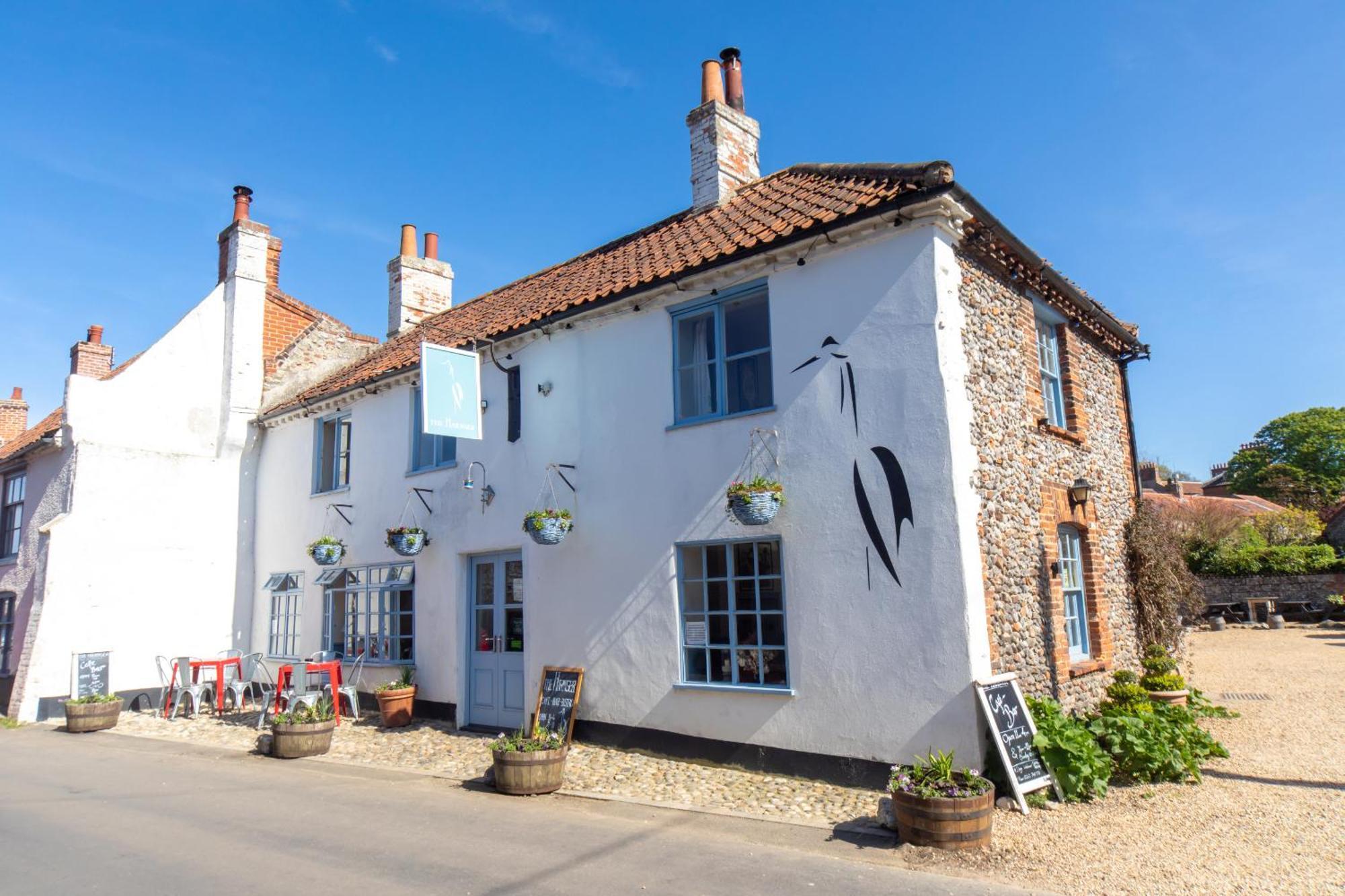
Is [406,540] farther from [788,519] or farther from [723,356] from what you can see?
[788,519]

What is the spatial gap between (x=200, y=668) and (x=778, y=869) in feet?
42.7

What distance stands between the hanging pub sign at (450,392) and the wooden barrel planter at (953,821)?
6.83 meters

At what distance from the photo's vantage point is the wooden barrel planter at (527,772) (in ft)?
26.1

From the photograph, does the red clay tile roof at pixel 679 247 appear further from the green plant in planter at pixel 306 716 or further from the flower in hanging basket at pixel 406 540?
the green plant in planter at pixel 306 716

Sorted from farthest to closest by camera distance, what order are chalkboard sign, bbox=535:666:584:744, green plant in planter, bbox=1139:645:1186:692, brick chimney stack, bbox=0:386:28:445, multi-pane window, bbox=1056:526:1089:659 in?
1. brick chimney stack, bbox=0:386:28:445
2. green plant in planter, bbox=1139:645:1186:692
3. chalkboard sign, bbox=535:666:584:744
4. multi-pane window, bbox=1056:526:1089:659

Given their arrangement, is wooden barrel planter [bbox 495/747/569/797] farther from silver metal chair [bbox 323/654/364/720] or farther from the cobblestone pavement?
A: silver metal chair [bbox 323/654/364/720]

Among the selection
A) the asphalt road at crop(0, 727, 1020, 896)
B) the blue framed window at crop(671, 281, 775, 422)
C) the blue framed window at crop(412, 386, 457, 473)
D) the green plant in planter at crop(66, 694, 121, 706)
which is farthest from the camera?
the green plant in planter at crop(66, 694, 121, 706)

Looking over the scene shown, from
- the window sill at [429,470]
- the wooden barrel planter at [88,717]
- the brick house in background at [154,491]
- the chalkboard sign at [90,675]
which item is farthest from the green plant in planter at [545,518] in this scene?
the chalkboard sign at [90,675]

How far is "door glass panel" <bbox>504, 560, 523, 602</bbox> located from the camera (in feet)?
37.1

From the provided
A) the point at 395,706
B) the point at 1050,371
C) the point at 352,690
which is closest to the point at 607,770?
the point at 395,706

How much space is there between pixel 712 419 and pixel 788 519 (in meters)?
1.47

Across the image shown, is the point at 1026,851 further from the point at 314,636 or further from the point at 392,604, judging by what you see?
the point at 314,636

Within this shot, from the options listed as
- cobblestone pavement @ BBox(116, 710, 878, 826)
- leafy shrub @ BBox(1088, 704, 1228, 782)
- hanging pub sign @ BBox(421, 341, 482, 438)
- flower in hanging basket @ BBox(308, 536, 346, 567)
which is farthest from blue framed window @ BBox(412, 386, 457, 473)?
leafy shrub @ BBox(1088, 704, 1228, 782)

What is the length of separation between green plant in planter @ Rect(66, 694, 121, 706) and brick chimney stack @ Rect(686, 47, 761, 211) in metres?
12.0
